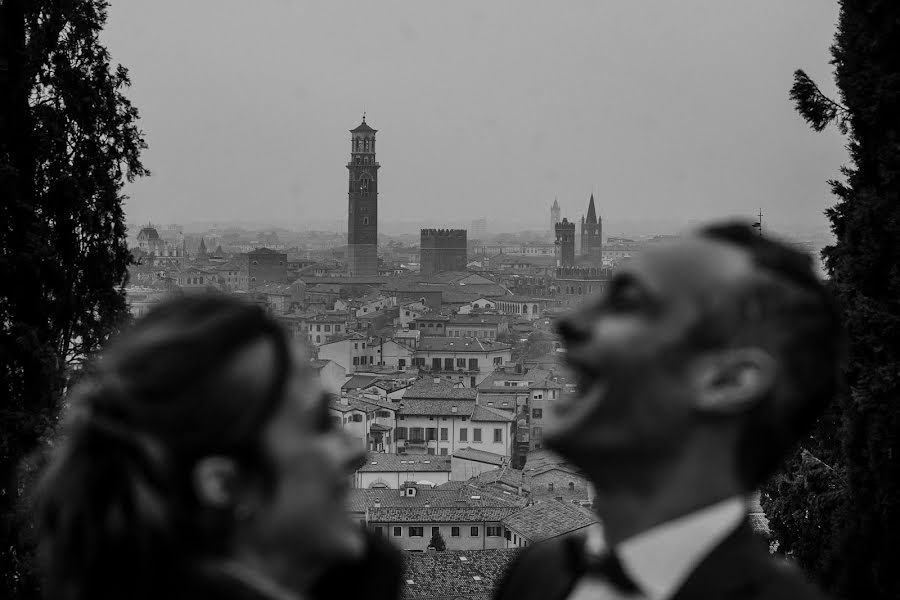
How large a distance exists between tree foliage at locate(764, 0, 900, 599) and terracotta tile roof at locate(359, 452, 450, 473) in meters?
22.7

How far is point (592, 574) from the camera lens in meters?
1.06

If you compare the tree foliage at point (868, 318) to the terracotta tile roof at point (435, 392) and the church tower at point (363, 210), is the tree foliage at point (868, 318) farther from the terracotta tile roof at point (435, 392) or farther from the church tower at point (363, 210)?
the church tower at point (363, 210)

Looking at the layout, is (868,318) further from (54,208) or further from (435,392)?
(435,392)

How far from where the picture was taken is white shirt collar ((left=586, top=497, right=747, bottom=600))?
96 cm

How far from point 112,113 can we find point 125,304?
1.48 meters

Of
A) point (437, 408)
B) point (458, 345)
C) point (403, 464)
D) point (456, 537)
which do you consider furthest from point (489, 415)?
point (458, 345)

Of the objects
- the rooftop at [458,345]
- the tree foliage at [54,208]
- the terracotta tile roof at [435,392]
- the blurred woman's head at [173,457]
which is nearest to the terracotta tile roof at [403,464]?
the terracotta tile roof at [435,392]

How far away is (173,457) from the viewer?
817 mm

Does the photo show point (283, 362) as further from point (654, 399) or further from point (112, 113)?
point (112, 113)

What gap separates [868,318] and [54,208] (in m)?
5.69

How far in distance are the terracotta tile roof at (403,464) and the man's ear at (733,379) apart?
29495mm

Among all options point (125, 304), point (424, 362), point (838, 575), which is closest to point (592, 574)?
point (838, 575)

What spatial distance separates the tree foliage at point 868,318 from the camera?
6949 millimetres

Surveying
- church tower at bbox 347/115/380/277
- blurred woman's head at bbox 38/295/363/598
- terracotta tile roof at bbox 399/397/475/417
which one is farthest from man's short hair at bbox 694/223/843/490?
church tower at bbox 347/115/380/277
